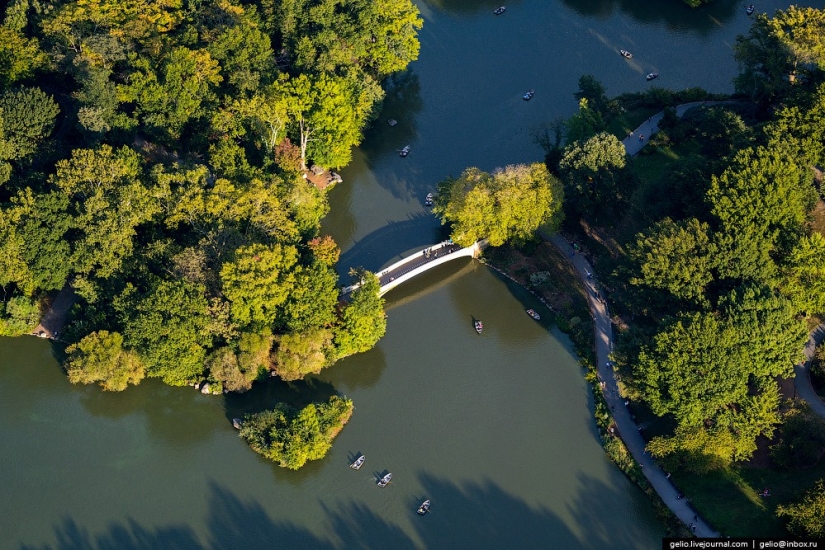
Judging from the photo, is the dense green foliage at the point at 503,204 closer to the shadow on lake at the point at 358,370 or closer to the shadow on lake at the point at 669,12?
the shadow on lake at the point at 358,370

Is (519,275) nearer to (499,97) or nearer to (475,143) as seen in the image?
(475,143)

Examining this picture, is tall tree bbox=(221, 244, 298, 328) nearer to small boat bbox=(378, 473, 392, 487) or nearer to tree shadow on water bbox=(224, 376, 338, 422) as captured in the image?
tree shadow on water bbox=(224, 376, 338, 422)

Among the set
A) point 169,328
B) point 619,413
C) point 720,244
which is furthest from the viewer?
point 720,244

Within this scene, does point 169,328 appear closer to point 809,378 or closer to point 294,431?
point 294,431

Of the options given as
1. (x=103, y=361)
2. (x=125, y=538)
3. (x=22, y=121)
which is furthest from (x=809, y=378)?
(x=22, y=121)

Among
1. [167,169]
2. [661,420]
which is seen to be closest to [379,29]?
[167,169]

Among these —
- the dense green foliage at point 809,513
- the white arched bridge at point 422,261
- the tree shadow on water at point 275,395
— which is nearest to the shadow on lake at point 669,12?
the white arched bridge at point 422,261

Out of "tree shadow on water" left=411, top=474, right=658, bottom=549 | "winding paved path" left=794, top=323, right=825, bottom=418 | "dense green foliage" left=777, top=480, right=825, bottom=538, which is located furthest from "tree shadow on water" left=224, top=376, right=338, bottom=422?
"winding paved path" left=794, top=323, right=825, bottom=418
